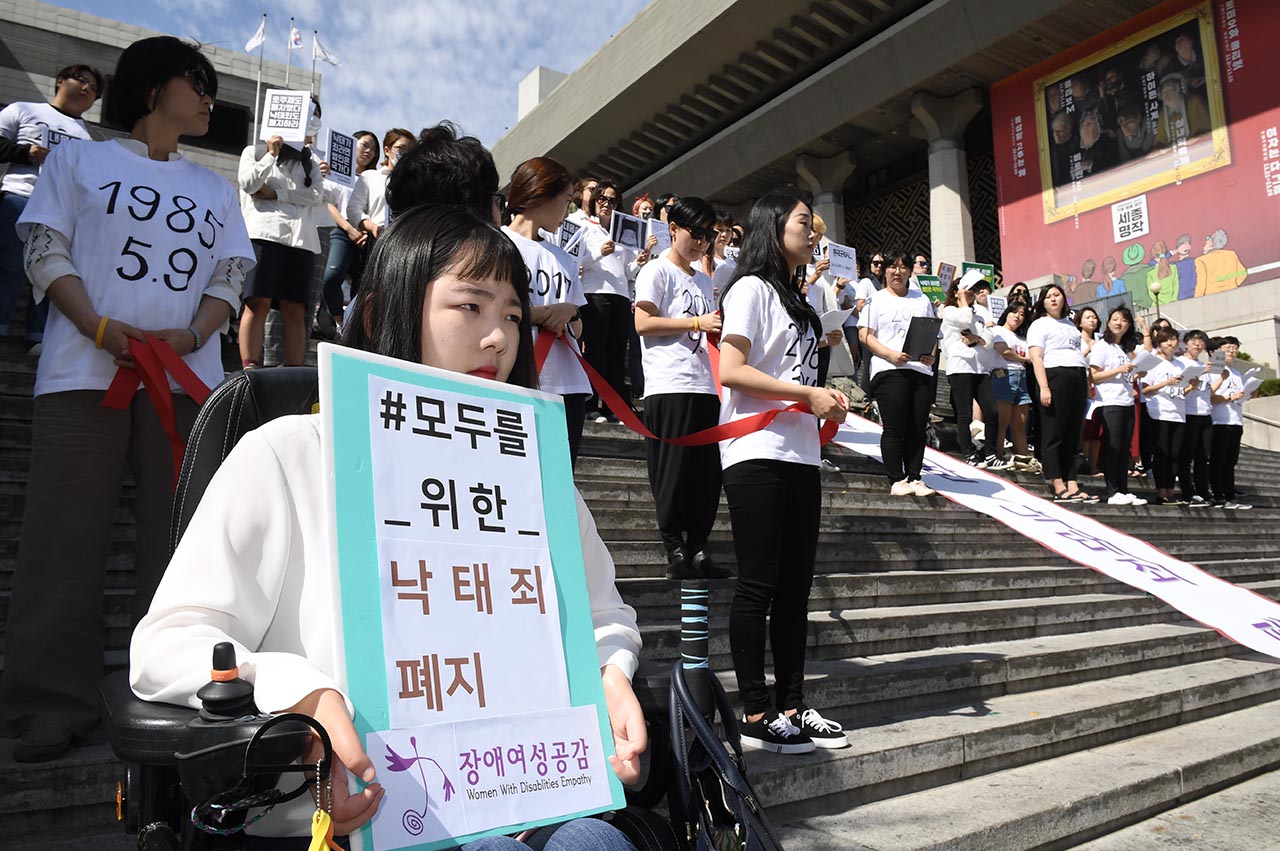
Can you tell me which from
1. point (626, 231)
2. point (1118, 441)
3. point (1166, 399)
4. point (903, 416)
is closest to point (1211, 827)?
point (903, 416)

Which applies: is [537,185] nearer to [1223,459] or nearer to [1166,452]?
[1166,452]

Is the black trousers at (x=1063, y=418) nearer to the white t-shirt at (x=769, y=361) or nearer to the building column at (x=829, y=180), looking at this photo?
the white t-shirt at (x=769, y=361)

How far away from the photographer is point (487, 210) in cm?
293

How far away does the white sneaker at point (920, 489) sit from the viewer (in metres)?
6.73

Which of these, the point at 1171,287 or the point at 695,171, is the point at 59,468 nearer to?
the point at 1171,287

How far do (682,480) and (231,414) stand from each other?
3044 millimetres

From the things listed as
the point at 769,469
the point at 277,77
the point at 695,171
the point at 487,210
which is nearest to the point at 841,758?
the point at 769,469

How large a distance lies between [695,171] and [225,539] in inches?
1175

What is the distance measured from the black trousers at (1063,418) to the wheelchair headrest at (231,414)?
314 inches

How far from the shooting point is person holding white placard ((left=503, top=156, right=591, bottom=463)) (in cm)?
384

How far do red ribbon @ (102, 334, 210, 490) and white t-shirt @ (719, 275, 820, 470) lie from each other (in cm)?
179

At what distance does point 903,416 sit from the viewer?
262 inches

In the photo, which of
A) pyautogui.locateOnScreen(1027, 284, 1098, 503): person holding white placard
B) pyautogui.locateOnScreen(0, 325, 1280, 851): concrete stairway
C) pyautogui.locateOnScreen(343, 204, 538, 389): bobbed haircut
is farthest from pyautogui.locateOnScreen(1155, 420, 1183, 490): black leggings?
pyautogui.locateOnScreen(343, 204, 538, 389): bobbed haircut

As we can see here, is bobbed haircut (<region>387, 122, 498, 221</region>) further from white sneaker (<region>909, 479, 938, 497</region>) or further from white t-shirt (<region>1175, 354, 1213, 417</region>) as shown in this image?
white t-shirt (<region>1175, 354, 1213, 417</region>)
